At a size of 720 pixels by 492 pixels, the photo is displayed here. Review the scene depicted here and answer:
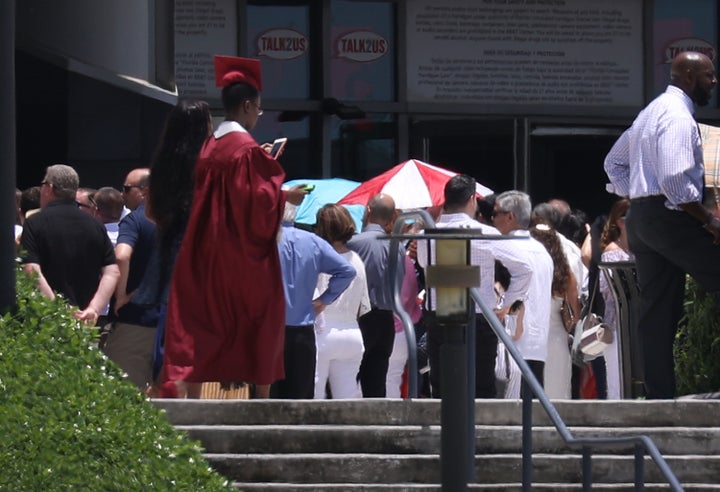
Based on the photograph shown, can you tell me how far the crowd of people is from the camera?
8.53 m

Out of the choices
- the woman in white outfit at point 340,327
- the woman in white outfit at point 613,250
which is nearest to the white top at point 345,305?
the woman in white outfit at point 340,327

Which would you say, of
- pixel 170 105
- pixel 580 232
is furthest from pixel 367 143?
pixel 580 232

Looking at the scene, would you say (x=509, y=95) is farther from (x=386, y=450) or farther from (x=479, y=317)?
(x=386, y=450)

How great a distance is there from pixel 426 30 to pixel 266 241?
10.9 m

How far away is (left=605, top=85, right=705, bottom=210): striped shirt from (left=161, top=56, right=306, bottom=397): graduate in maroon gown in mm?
1731

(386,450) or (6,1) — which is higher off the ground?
(6,1)

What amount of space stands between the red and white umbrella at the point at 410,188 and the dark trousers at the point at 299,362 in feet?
14.8

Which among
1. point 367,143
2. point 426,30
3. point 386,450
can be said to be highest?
point 426,30

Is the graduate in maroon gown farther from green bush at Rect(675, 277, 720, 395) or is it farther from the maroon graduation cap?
green bush at Rect(675, 277, 720, 395)

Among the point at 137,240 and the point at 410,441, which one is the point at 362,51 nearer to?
the point at 137,240

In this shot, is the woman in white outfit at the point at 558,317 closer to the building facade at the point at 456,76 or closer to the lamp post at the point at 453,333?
the lamp post at the point at 453,333

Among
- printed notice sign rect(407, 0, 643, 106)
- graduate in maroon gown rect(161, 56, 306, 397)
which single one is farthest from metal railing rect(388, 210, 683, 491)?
printed notice sign rect(407, 0, 643, 106)

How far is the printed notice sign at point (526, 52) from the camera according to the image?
1923cm

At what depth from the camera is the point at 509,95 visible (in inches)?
763
